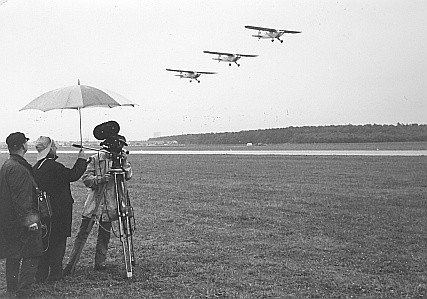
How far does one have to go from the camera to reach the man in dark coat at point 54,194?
19.8 feet

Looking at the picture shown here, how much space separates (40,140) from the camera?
6.01m

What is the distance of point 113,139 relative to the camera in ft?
20.7

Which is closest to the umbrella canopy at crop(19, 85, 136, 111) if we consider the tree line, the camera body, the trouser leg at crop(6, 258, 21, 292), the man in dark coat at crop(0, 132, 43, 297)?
the camera body

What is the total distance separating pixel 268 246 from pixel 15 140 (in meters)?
4.25

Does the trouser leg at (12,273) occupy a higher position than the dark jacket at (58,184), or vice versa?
the dark jacket at (58,184)

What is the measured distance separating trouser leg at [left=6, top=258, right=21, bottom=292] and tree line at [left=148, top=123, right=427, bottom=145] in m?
31.4

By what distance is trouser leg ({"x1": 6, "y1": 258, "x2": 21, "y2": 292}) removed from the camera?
18.4ft

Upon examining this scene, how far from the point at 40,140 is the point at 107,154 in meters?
0.82

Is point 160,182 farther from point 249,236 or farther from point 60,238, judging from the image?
point 60,238

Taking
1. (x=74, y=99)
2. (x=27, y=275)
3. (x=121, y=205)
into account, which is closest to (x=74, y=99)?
(x=74, y=99)

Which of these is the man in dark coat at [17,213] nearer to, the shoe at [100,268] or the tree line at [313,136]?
the shoe at [100,268]

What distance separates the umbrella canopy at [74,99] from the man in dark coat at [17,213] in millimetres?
624

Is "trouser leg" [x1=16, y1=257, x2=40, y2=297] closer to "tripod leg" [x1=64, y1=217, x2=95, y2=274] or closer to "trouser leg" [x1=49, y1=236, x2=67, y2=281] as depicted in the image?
"trouser leg" [x1=49, y1=236, x2=67, y2=281]

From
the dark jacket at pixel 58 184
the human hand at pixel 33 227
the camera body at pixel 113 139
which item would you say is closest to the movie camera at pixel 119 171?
the camera body at pixel 113 139
